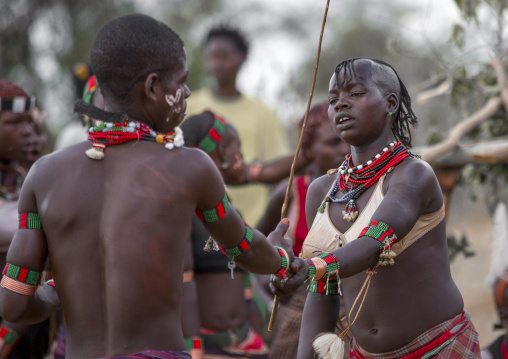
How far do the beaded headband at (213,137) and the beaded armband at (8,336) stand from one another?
161cm

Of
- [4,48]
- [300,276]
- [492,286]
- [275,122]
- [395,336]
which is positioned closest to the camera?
[300,276]

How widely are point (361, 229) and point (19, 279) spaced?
1.40 metres

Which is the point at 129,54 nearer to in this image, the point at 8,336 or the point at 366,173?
the point at 366,173

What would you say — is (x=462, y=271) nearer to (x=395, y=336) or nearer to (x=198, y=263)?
(x=198, y=263)

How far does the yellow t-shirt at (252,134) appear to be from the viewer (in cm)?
711

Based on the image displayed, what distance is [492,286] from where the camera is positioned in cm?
448

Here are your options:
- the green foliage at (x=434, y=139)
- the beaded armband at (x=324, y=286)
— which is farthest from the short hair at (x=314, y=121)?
the beaded armband at (x=324, y=286)

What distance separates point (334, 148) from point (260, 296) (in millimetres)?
1907

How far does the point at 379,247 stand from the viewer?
2.95 m

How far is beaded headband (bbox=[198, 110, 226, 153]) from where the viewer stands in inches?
192

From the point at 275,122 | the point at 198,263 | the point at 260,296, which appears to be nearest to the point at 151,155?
the point at 198,263

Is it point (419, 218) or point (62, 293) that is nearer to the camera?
point (62, 293)

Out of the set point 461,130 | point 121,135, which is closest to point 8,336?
point 121,135

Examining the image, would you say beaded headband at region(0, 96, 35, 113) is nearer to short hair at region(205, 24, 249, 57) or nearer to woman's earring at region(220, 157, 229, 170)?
woman's earring at region(220, 157, 229, 170)
